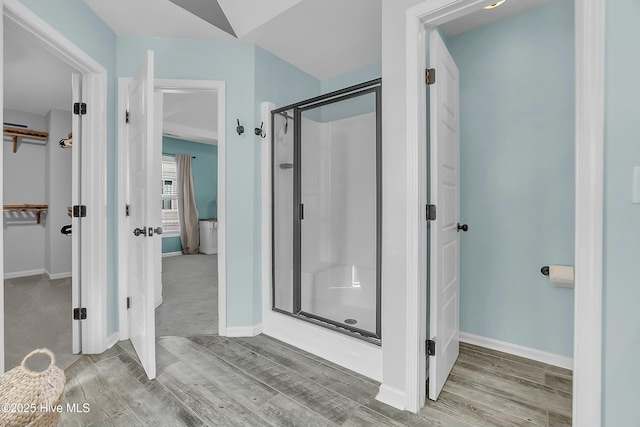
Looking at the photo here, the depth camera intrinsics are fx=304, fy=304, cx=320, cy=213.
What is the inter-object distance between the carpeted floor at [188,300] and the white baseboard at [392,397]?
1527 mm

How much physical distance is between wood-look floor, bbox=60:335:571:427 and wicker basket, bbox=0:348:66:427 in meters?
0.43

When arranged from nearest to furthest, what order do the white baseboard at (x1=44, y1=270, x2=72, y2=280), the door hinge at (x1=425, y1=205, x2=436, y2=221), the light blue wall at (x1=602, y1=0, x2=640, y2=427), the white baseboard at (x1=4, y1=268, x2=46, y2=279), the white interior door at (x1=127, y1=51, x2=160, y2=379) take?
the light blue wall at (x1=602, y1=0, x2=640, y2=427) < the door hinge at (x1=425, y1=205, x2=436, y2=221) < the white interior door at (x1=127, y1=51, x2=160, y2=379) < the white baseboard at (x1=4, y1=268, x2=46, y2=279) < the white baseboard at (x1=44, y1=270, x2=72, y2=280)

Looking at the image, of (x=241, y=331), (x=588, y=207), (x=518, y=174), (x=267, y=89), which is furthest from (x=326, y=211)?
(x=588, y=207)

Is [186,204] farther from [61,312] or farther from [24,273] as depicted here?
[61,312]

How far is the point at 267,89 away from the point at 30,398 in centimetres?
245

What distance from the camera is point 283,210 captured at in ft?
8.82

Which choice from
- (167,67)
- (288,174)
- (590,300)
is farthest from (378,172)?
(167,67)

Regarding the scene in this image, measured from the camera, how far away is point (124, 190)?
7.82 feet

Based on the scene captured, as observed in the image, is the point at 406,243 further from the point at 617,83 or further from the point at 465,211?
the point at 465,211

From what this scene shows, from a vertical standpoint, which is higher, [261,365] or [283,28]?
[283,28]

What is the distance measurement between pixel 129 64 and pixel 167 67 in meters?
0.28

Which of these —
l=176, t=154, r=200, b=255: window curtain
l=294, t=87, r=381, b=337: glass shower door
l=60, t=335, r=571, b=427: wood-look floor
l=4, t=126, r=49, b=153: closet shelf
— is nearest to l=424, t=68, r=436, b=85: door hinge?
l=294, t=87, r=381, b=337: glass shower door

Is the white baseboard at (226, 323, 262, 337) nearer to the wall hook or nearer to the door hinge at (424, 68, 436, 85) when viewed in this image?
the wall hook

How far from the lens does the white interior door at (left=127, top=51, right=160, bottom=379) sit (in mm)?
1850
